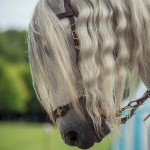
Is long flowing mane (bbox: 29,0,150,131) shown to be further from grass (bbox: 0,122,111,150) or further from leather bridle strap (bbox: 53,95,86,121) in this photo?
grass (bbox: 0,122,111,150)

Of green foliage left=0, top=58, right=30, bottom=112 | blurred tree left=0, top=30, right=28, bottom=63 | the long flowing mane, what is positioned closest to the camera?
the long flowing mane

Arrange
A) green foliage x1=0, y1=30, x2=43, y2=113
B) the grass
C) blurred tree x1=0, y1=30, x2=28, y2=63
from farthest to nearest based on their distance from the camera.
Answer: blurred tree x1=0, y1=30, x2=28, y2=63
green foliage x1=0, y1=30, x2=43, y2=113
the grass

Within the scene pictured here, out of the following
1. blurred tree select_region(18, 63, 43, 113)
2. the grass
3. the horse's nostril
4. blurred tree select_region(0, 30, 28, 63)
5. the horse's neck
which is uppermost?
the horse's neck

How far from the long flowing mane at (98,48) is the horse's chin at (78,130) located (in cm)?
5

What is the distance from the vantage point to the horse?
2.21 metres

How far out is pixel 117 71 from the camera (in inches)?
89.1

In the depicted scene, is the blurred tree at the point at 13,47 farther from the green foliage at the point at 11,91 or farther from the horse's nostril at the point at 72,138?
the horse's nostril at the point at 72,138

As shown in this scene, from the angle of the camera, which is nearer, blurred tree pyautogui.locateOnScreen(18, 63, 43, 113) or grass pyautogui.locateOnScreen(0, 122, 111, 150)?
grass pyautogui.locateOnScreen(0, 122, 111, 150)

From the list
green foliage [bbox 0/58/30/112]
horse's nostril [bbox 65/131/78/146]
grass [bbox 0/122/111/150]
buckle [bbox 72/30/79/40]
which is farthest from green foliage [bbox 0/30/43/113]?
buckle [bbox 72/30/79/40]

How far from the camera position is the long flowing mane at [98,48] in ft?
7.24

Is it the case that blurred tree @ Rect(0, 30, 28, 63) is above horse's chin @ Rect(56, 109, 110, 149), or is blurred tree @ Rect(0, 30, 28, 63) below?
below

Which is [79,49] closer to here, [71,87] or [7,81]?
[71,87]

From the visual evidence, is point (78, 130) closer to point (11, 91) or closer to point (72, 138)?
point (72, 138)

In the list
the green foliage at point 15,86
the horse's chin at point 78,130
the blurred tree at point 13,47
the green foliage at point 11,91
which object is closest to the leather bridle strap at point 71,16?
the horse's chin at point 78,130
